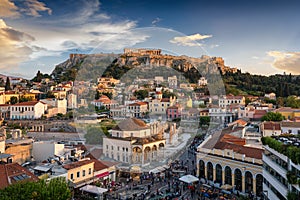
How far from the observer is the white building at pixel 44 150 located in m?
18.3

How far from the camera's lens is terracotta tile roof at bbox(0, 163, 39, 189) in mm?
11859

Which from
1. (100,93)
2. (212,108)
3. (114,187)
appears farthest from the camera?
(100,93)

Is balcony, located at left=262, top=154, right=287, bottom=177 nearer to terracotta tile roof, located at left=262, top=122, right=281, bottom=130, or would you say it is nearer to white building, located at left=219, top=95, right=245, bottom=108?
terracotta tile roof, located at left=262, top=122, right=281, bottom=130

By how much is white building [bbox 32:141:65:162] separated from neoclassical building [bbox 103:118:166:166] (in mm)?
3839

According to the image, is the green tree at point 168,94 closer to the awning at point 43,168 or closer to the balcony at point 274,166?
the awning at point 43,168

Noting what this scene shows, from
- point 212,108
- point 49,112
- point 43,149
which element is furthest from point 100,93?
point 43,149

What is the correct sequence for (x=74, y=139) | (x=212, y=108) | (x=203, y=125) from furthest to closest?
(x=212, y=108) < (x=203, y=125) < (x=74, y=139)

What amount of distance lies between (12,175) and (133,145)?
30.1ft

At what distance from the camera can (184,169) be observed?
2006 centimetres

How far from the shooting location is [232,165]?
54.0 feet

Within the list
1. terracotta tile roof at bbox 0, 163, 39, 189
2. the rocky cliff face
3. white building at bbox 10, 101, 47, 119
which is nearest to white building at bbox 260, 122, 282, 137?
terracotta tile roof at bbox 0, 163, 39, 189

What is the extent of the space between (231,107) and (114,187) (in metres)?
28.5

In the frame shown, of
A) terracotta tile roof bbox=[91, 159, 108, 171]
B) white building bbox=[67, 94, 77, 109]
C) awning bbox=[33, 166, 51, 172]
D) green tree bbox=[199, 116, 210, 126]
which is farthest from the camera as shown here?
white building bbox=[67, 94, 77, 109]

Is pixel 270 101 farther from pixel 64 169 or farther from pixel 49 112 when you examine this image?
pixel 64 169
